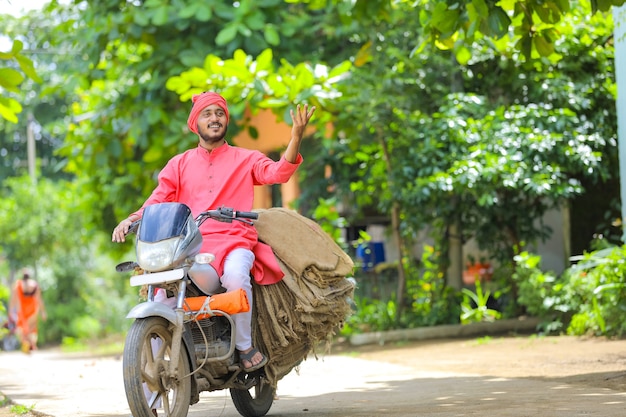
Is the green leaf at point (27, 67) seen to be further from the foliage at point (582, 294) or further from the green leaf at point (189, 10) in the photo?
the foliage at point (582, 294)

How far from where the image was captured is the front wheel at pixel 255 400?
260 inches

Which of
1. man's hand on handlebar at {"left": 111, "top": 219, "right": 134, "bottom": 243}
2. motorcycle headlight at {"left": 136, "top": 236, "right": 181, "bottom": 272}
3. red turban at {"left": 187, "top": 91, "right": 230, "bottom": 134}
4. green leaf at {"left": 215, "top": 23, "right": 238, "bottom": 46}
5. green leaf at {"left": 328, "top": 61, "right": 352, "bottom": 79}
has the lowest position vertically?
motorcycle headlight at {"left": 136, "top": 236, "right": 181, "bottom": 272}

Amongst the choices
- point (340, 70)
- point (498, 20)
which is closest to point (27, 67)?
point (498, 20)

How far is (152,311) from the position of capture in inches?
213

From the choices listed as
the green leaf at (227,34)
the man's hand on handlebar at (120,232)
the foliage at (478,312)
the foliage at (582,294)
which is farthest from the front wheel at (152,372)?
the foliage at (478,312)

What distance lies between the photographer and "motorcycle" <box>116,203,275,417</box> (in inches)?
212

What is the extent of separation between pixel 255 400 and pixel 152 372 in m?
1.36

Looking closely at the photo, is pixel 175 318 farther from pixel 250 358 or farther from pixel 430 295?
pixel 430 295

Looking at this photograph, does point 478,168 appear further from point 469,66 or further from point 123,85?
point 123,85

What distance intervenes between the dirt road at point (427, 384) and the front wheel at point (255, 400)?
0.43 ft

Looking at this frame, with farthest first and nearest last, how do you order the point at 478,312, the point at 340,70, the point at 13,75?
the point at 478,312, the point at 340,70, the point at 13,75

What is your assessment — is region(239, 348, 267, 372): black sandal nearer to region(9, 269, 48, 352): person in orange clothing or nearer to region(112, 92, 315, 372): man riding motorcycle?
region(112, 92, 315, 372): man riding motorcycle

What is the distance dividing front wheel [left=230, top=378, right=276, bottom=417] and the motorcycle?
2.00 ft

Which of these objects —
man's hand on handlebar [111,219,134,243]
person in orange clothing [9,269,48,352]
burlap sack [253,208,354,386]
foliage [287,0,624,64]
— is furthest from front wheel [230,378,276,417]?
person in orange clothing [9,269,48,352]
